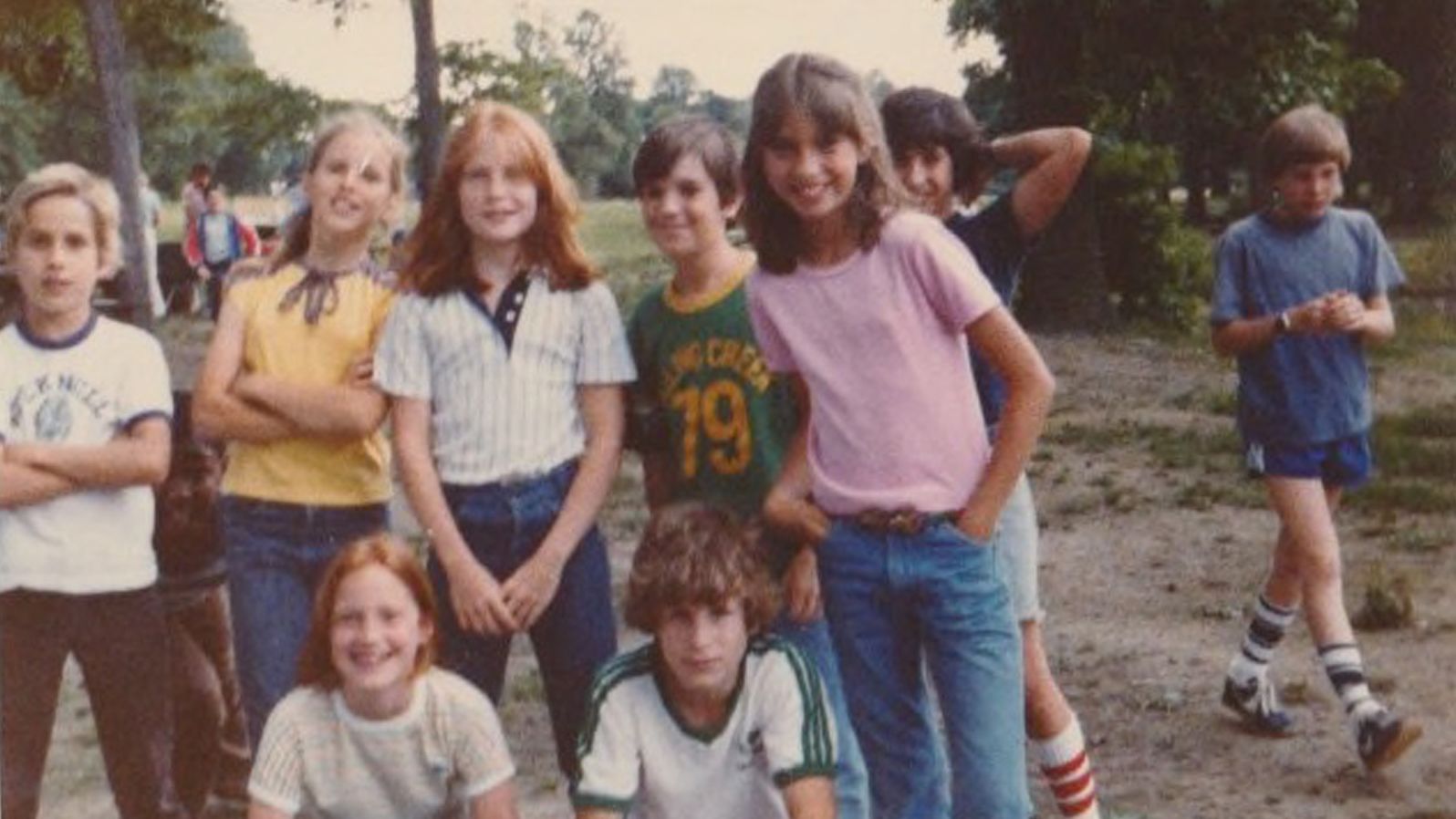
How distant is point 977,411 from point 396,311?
1.05m

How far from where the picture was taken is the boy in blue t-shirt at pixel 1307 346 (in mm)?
4742

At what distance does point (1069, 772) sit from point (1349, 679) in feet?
3.49

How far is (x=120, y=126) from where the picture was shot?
48.2ft

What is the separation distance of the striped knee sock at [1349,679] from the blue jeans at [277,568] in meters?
2.42

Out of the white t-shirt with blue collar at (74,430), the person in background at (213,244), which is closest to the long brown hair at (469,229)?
the white t-shirt with blue collar at (74,430)

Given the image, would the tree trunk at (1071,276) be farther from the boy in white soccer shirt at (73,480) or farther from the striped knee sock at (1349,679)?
the boy in white soccer shirt at (73,480)

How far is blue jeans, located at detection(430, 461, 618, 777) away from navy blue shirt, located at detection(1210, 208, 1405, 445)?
203cm

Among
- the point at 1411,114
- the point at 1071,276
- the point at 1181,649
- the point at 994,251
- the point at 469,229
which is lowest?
the point at 1181,649

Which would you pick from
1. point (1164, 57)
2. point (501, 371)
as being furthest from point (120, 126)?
point (501, 371)

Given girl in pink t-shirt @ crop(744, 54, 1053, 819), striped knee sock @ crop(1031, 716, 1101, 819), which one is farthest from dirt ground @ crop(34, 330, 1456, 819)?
girl in pink t-shirt @ crop(744, 54, 1053, 819)

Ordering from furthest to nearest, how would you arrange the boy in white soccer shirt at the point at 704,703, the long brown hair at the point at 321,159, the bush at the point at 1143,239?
the bush at the point at 1143,239 → the long brown hair at the point at 321,159 → the boy in white soccer shirt at the point at 704,703

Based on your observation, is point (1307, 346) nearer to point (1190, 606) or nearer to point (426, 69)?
point (1190, 606)

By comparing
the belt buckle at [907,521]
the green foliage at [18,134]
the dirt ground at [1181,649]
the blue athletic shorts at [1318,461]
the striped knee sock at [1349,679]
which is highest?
the green foliage at [18,134]

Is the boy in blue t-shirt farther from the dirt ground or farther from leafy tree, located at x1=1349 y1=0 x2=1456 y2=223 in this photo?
leafy tree, located at x1=1349 y1=0 x2=1456 y2=223
